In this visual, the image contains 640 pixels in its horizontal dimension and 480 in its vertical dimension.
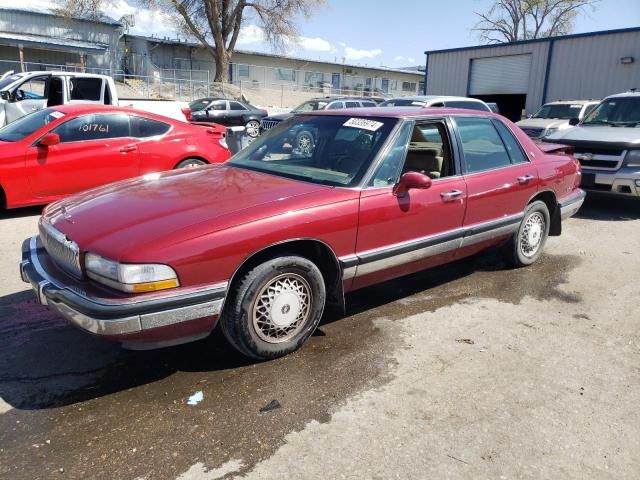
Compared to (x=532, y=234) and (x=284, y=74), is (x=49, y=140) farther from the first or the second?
(x=284, y=74)

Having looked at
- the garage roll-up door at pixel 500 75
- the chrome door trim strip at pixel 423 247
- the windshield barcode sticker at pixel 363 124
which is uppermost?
the garage roll-up door at pixel 500 75

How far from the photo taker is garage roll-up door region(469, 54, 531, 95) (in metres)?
23.1

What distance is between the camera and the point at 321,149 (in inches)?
159

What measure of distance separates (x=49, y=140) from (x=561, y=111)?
42.9 feet

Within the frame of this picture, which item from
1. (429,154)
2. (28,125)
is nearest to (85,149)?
(28,125)

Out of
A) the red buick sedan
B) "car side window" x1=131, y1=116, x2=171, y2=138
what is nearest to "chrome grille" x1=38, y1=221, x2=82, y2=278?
the red buick sedan

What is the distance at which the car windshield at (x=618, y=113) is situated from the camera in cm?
859

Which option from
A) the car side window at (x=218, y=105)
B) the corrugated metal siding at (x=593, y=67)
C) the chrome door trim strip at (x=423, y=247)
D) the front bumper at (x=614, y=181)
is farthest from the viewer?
the car side window at (x=218, y=105)

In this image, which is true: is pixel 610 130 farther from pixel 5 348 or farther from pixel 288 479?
pixel 5 348

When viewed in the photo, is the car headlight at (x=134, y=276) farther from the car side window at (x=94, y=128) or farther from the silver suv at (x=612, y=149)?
the silver suv at (x=612, y=149)

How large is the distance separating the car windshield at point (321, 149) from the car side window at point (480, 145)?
84cm

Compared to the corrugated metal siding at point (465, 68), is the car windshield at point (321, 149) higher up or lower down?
lower down

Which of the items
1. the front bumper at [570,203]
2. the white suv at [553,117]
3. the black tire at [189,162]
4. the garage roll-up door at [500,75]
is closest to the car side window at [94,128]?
the black tire at [189,162]

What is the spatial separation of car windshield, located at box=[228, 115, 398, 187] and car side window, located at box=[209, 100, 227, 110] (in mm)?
17362
